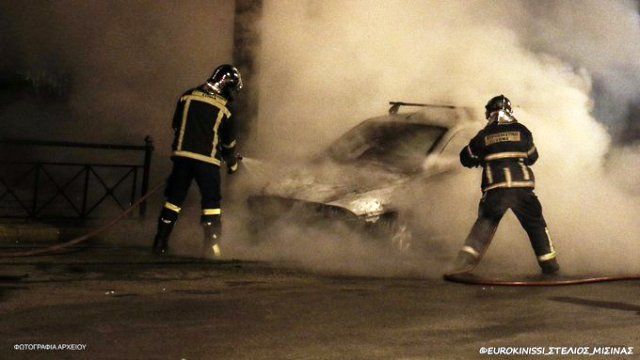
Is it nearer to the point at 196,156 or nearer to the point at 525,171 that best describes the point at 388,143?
the point at 525,171

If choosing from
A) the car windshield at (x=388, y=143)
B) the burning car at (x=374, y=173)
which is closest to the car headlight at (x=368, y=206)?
the burning car at (x=374, y=173)

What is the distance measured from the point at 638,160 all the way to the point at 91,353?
7725mm

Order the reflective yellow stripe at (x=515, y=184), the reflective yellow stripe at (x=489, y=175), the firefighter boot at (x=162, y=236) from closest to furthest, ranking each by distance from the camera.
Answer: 1. the reflective yellow stripe at (x=515, y=184)
2. the reflective yellow stripe at (x=489, y=175)
3. the firefighter boot at (x=162, y=236)

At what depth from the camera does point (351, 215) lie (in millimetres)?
8164

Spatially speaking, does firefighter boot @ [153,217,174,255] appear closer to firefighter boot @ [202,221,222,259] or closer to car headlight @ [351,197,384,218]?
firefighter boot @ [202,221,222,259]

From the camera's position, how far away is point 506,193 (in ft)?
25.7

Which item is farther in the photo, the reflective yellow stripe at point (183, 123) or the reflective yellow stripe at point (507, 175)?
the reflective yellow stripe at point (183, 123)

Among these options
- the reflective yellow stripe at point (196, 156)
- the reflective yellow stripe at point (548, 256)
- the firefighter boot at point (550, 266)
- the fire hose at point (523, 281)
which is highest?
the reflective yellow stripe at point (196, 156)

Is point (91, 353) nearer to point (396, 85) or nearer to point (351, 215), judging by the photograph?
point (351, 215)

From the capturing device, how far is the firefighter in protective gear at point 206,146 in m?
8.17

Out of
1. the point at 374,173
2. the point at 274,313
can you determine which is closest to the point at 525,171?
the point at 374,173

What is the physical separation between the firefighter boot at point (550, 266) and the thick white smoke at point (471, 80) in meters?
0.89

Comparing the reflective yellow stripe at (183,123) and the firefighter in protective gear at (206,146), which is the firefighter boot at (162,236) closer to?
the firefighter in protective gear at (206,146)

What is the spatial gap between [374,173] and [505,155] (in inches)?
53.6
